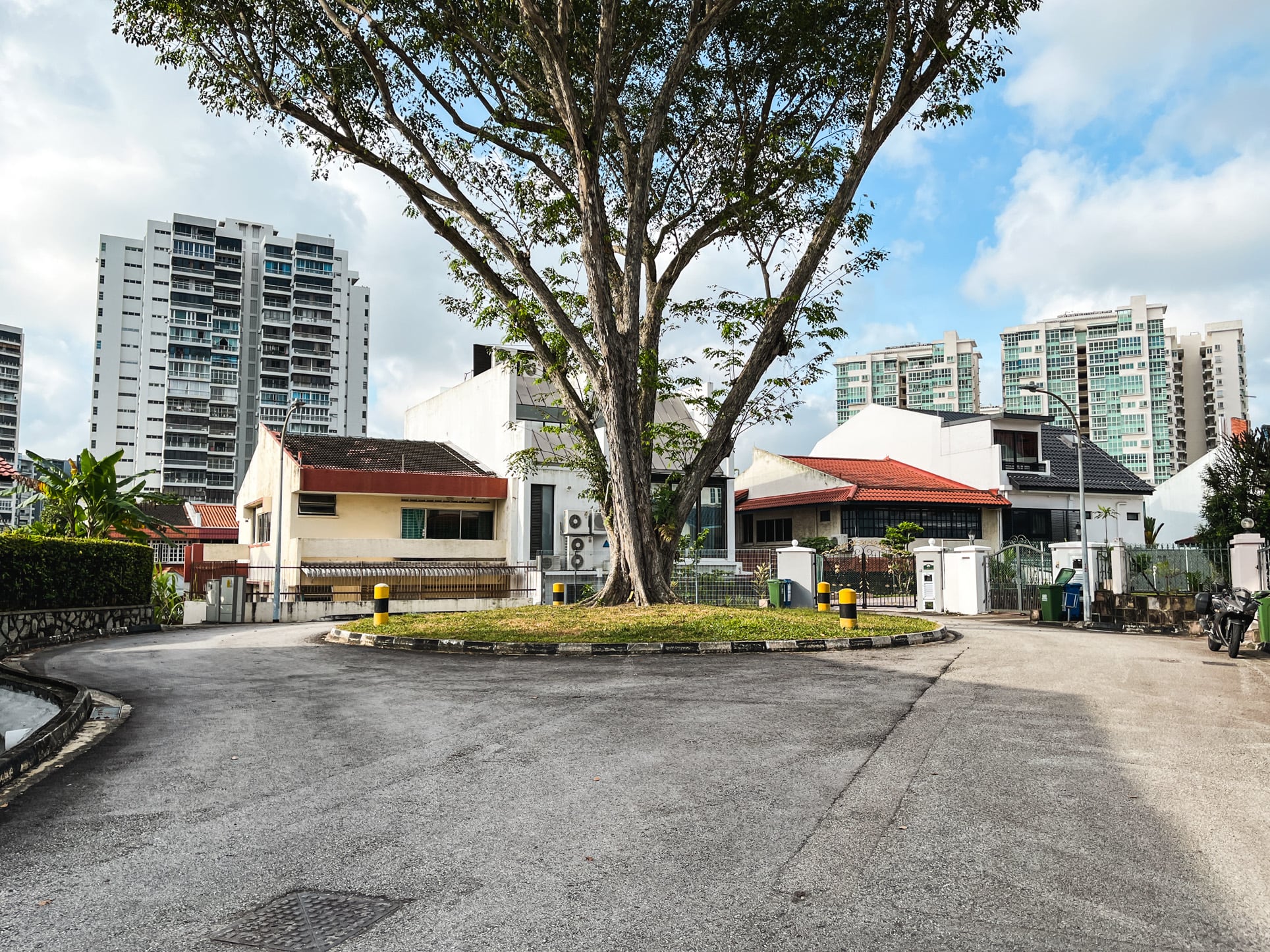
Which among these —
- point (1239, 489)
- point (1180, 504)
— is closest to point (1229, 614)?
point (1239, 489)

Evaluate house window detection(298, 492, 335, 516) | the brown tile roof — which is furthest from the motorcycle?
house window detection(298, 492, 335, 516)

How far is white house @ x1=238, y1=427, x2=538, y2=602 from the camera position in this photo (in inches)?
1378

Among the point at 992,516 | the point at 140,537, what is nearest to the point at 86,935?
the point at 140,537

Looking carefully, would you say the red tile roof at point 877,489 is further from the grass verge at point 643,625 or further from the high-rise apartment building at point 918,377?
the high-rise apartment building at point 918,377

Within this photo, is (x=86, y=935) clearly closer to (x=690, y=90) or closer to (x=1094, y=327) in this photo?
(x=690, y=90)

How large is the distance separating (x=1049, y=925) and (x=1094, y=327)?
130365 mm

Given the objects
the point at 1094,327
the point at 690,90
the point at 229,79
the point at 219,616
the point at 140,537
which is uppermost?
the point at 1094,327

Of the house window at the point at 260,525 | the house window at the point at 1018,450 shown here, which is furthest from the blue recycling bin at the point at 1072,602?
the house window at the point at 260,525

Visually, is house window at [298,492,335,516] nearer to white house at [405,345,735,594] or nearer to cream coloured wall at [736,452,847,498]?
white house at [405,345,735,594]

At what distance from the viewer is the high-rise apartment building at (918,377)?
135m

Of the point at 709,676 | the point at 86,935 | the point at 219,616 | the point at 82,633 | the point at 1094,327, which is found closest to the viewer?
the point at 86,935

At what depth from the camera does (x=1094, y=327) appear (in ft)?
393

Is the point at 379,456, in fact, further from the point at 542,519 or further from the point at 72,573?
the point at 72,573

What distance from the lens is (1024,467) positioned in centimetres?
4653
